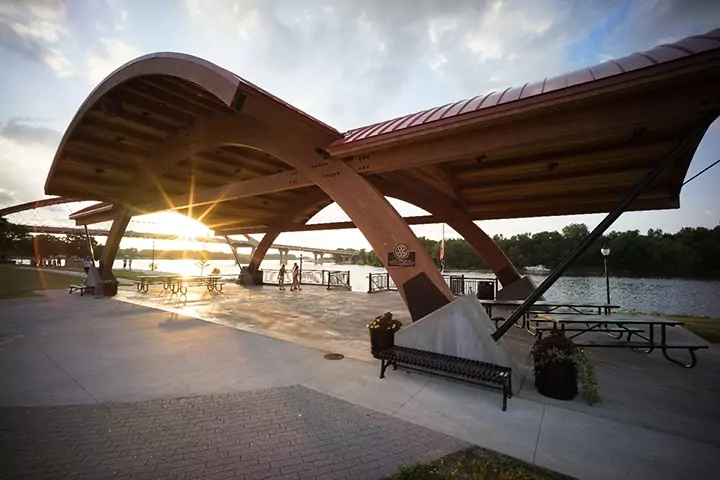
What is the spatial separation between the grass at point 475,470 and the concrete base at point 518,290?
10832 millimetres

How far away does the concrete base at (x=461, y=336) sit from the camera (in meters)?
4.94

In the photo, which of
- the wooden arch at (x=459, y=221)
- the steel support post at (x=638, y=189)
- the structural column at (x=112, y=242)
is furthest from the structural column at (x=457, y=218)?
the structural column at (x=112, y=242)

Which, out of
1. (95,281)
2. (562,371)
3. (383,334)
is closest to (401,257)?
(383,334)

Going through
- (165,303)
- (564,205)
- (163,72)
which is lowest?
(165,303)

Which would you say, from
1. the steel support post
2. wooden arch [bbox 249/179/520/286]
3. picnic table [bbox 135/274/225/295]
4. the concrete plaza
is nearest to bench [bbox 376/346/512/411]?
the concrete plaza

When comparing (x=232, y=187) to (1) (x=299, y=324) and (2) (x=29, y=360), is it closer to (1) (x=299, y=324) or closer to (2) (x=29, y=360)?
(1) (x=299, y=324)

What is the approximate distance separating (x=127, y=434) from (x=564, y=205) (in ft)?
46.1

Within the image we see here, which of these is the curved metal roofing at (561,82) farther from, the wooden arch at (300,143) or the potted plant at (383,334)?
Result: the potted plant at (383,334)

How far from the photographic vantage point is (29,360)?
5.62 metres

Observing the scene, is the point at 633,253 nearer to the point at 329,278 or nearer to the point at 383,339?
the point at 329,278

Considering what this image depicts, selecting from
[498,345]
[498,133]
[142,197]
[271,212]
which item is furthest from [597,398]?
[271,212]

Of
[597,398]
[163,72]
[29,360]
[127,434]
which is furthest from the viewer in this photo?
[163,72]

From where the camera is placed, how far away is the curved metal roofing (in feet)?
12.5

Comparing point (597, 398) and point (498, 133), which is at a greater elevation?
point (498, 133)
